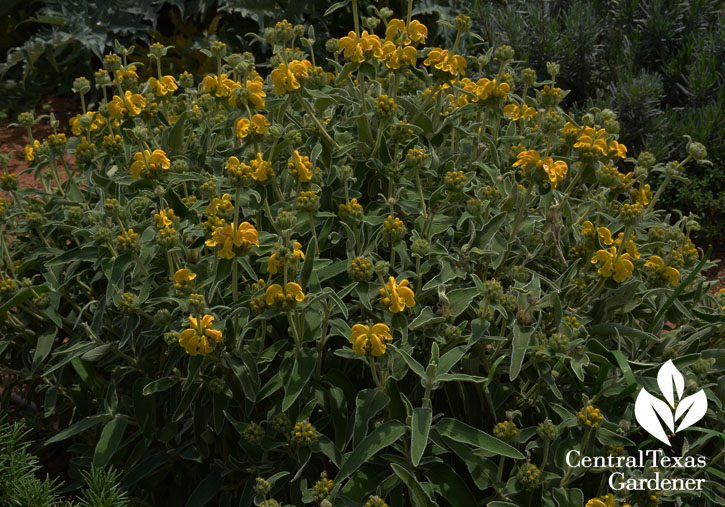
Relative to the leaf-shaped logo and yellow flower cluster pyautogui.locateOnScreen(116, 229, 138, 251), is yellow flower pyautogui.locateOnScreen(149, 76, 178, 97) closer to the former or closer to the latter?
yellow flower cluster pyautogui.locateOnScreen(116, 229, 138, 251)

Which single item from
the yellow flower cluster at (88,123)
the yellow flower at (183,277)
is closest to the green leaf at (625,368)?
the yellow flower at (183,277)

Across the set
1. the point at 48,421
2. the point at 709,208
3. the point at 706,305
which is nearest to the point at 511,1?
the point at 709,208

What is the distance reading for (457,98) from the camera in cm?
297

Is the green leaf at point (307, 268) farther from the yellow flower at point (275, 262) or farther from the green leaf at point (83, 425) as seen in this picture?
the green leaf at point (83, 425)

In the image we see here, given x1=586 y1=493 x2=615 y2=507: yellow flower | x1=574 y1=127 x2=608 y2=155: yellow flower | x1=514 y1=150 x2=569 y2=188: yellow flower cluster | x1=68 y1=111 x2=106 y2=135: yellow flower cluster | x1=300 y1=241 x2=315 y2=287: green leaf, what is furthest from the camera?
x1=68 y1=111 x2=106 y2=135: yellow flower cluster

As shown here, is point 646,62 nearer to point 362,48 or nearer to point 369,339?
point 362,48

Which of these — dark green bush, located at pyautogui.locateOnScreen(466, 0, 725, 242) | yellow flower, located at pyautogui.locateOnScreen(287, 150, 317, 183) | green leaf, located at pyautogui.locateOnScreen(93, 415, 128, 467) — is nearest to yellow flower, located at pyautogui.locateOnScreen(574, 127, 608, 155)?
yellow flower, located at pyautogui.locateOnScreen(287, 150, 317, 183)

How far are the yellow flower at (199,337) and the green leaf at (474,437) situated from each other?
68cm

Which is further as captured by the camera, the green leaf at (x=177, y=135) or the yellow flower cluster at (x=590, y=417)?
the green leaf at (x=177, y=135)

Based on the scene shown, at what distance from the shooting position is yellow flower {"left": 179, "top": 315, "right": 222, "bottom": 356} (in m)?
1.91

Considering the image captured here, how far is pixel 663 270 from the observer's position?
236cm

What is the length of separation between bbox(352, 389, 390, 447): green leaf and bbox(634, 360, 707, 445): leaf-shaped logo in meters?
0.76

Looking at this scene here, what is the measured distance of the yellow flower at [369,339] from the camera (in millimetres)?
1859

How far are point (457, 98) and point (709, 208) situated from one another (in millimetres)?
2199
